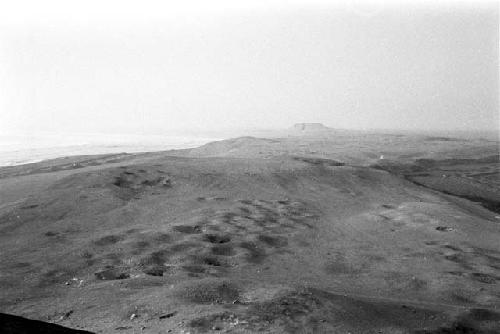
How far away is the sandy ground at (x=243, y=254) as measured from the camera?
5672 mm

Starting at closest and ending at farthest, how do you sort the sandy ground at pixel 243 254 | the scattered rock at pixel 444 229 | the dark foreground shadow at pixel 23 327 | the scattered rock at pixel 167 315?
the dark foreground shadow at pixel 23 327 < the scattered rock at pixel 167 315 < the sandy ground at pixel 243 254 < the scattered rock at pixel 444 229

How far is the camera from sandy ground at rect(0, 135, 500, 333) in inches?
223

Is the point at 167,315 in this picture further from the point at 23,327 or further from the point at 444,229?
the point at 444,229

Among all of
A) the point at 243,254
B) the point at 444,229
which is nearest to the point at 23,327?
the point at 243,254

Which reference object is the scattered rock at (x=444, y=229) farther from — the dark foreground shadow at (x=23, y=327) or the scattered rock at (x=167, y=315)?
the dark foreground shadow at (x=23, y=327)

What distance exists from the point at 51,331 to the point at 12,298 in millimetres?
3648

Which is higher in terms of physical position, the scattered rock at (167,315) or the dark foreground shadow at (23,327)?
the dark foreground shadow at (23,327)

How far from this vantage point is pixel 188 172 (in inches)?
628

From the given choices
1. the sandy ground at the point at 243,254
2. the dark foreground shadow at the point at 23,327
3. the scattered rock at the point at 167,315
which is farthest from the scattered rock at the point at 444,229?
the dark foreground shadow at the point at 23,327

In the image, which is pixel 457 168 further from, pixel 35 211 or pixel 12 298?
pixel 12 298

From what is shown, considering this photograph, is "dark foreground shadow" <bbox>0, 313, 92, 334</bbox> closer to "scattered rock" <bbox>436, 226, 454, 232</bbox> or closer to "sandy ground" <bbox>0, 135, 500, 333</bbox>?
"sandy ground" <bbox>0, 135, 500, 333</bbox>

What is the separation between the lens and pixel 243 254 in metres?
8.85

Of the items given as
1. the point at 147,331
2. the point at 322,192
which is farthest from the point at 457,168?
the point at 147,331

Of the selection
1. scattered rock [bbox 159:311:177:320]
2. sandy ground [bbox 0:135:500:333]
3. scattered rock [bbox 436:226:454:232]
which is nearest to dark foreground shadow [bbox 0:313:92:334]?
sandy ground [bbox 0:135:500:333]
